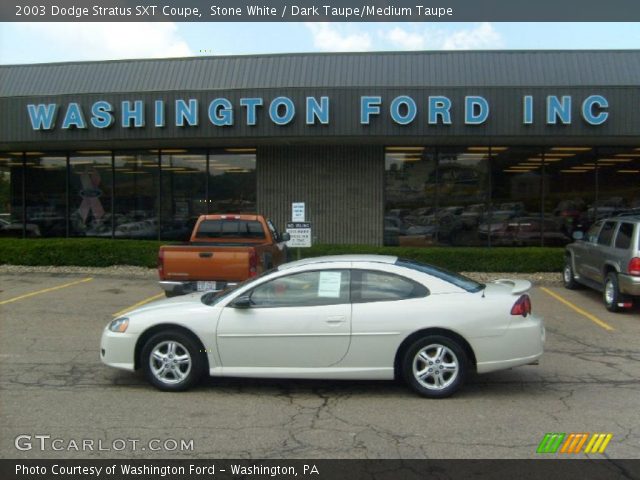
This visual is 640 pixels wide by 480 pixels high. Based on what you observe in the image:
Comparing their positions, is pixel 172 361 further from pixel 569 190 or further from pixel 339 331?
pixel 569 190

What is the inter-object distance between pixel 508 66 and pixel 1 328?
13.6 meters

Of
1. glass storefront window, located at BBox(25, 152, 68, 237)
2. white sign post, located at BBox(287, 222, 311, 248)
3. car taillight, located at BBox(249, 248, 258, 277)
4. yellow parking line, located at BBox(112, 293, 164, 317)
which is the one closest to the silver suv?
white sign post, located at BBox(287, 222, 311, 248)

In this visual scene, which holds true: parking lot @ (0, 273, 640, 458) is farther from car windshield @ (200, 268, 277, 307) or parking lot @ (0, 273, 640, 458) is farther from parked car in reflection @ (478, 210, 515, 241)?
parked car in reflection @ (478, 210, 515, 241)

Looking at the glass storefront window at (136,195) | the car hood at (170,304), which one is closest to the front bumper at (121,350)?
the car hood at (170,304)

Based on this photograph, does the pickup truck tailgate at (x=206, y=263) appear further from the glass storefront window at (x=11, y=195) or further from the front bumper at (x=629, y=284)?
the glass storefront window at (x=11, y=195)

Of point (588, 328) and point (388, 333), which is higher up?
point (388, 333)

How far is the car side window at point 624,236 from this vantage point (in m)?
10.7

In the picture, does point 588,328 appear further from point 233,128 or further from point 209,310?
point 233,128

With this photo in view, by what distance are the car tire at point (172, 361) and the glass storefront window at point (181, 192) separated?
38.7 feet

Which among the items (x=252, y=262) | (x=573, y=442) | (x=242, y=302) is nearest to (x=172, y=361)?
(x=242, y=302)

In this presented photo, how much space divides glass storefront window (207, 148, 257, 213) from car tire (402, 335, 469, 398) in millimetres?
11962

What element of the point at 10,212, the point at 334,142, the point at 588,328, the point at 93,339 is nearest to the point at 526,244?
the point at 334,142

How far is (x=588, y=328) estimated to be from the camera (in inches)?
384

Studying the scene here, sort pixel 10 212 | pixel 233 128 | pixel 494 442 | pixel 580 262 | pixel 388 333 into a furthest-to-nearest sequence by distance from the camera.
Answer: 1. pixel 10 212
2. pixel 233 128
3. pixel 580 262
4. pixel 388 333
5. pixel 494 442
